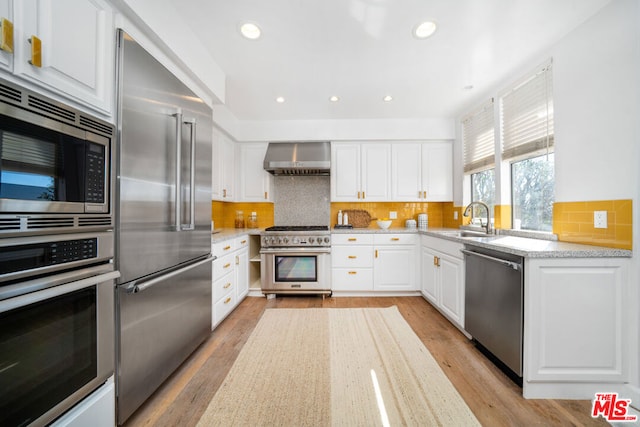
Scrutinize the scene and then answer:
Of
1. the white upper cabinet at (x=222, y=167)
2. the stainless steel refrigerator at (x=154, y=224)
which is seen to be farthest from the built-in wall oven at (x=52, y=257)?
the white upper cabinet at (x=222, y=167)

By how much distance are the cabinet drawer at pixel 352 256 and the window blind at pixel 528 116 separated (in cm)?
191

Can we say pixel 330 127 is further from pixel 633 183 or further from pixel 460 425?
pixel 460 425

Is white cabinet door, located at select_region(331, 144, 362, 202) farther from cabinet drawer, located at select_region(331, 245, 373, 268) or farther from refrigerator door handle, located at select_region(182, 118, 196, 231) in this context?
refrigerator door handle, located at select_region(182, 118, 196, 231)

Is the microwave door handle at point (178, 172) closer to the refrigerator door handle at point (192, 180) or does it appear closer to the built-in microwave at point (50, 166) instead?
the refrigerator door handle at point (192, 180)

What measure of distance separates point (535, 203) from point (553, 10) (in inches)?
60.9

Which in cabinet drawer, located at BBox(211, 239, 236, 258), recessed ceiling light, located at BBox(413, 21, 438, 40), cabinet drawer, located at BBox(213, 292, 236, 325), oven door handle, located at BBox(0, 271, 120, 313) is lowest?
cabinet drawer, located at BBox(213, 292, 236, 325)

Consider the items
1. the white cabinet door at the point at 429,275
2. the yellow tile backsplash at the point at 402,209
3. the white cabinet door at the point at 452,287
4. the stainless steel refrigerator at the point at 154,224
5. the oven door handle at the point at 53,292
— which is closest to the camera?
the oven door handle at the point at 53,292

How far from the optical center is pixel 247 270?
3295 millimetres

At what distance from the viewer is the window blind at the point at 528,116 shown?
2135mm

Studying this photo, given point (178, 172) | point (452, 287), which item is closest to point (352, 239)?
point (452, 287)

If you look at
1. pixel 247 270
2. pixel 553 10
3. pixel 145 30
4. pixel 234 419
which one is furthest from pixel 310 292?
pixel 553 10

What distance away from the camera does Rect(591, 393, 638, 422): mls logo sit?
4.57 ft

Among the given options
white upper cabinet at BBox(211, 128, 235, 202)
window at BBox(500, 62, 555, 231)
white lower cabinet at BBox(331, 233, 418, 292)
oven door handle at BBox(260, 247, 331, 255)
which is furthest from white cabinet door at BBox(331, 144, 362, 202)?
window at BBox(500, 62, 555, 231)

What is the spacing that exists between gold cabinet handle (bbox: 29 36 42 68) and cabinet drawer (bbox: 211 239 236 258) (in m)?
1.62
